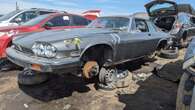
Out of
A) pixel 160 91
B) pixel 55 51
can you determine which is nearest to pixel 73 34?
pixel 55 51

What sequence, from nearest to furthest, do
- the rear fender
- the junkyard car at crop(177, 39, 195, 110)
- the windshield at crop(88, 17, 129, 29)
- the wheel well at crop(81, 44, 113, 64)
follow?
the junkyard car at crop(177, 39, 195, 110) < the wheel well at crop(81, 44, 113, 64) < the windshield at crop(88, 17, 129, 29) < the rear fender

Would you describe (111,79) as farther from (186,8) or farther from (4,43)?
(186,8)

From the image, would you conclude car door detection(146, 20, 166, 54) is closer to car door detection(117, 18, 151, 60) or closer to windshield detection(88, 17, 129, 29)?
car door detection(117, 18, 151, 60)

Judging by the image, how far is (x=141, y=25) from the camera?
21.8ft

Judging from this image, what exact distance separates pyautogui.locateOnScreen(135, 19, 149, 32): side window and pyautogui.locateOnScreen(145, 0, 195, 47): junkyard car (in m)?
2.55

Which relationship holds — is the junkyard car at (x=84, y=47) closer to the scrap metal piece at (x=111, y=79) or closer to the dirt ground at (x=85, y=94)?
the scrap metal piece at (x=111, y=79)

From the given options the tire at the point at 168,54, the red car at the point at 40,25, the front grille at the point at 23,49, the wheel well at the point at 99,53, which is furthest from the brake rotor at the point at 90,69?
the tire at the point at 168,54

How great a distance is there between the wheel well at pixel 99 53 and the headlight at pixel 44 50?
0.66 metres

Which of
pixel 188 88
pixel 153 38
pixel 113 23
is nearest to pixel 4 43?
pixel 113 23

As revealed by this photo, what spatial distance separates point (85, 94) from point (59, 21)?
3.46 meters

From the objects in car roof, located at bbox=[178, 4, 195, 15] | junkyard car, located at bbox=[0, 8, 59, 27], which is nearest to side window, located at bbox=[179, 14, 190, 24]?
car roof, located at bbox=[178, 4, 195, 15]

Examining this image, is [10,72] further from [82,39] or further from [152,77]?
[152,77]

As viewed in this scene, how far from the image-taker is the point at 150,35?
675 cm

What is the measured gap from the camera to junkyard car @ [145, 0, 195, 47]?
9312 mm
